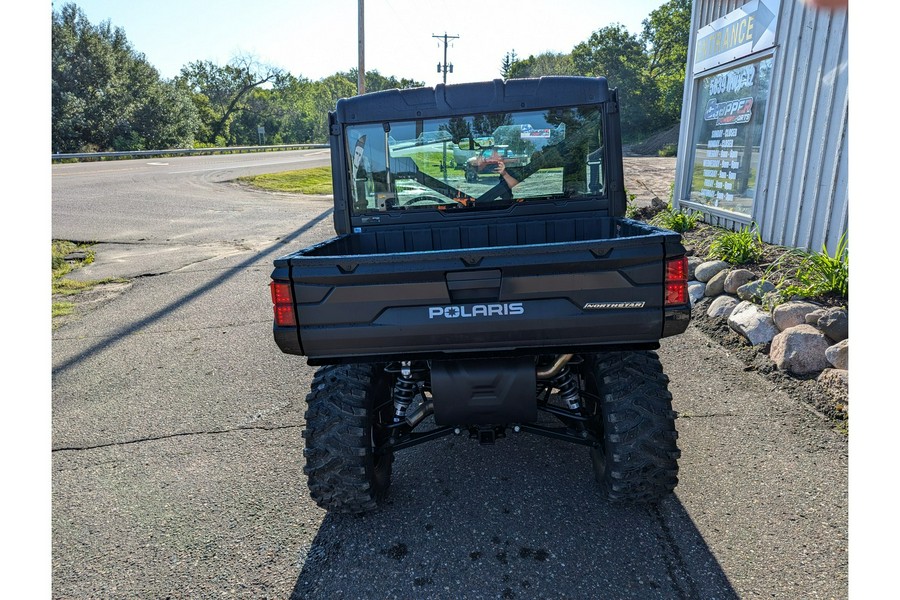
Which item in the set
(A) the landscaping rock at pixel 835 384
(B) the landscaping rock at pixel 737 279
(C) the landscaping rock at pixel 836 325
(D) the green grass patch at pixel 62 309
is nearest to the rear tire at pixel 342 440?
(A) the landscaping rock at pixel 835 384

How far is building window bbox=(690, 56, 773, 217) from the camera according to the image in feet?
24.5

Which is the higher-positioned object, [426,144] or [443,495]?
[426,144]

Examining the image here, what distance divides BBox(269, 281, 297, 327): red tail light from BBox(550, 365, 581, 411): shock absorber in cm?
137

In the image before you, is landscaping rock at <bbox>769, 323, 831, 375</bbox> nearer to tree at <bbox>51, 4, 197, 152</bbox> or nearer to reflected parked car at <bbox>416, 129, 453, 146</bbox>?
reflected parked car at <bbox>416, 129, 453, 146</bbox>

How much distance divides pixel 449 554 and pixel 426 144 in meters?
2.46

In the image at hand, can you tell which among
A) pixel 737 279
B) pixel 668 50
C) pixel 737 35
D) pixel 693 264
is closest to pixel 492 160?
pixel 737 279

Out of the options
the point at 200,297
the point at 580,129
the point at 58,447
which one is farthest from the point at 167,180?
the point at 580,129

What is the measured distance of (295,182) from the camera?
22.8 m

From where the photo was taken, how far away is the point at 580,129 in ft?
12.0

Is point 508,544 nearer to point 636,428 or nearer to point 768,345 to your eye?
point 636,428

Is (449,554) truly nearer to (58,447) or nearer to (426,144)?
(426,144)

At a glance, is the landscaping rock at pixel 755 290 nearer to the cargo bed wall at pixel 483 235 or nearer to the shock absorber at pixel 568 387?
the cargo bed wall at pixel 483 235

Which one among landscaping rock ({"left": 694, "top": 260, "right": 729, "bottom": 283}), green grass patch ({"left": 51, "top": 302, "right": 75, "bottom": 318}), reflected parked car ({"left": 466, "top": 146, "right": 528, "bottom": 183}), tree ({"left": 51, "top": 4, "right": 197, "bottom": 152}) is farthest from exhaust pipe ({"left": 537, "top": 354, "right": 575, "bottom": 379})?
tree ({"left": 51, "top": 4, "right": 197, "bottom": 152})

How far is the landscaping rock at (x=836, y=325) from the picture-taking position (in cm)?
429
